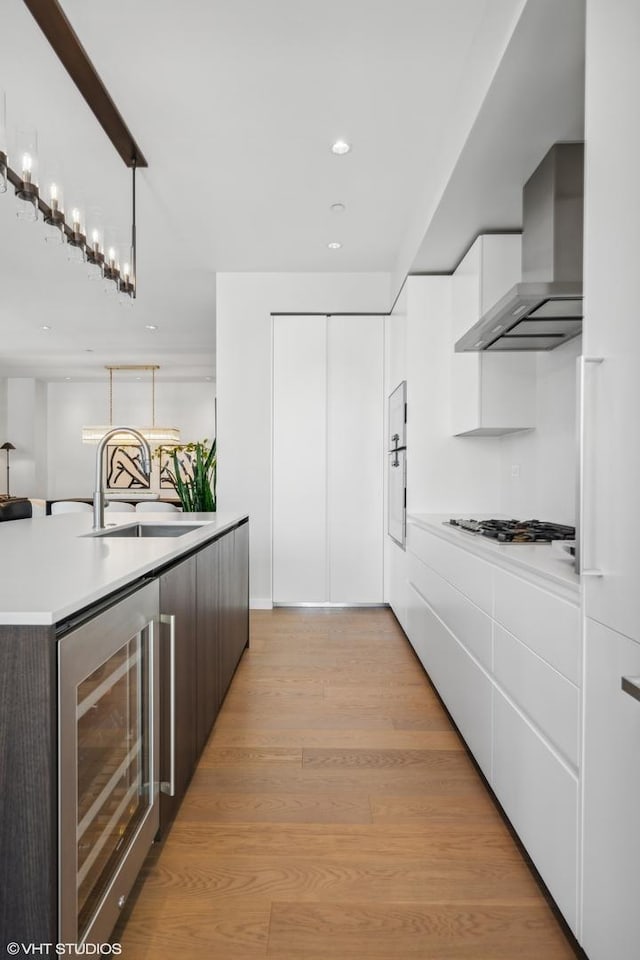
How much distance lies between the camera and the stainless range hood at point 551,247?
74.1 inches

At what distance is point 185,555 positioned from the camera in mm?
1791

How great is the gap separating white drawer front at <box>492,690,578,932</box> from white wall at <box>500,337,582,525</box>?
114 cm

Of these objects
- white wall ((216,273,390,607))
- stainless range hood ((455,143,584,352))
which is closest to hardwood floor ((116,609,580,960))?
stainless range hood ((455,143,584,352))

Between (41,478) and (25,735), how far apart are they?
919cm

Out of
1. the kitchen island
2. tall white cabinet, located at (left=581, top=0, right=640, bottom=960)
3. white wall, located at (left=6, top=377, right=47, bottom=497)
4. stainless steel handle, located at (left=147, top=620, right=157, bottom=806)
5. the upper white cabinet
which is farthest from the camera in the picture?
white wall, located at (left=6, top=377, right=47, bottom=497)

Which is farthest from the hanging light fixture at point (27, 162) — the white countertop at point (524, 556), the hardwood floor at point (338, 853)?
the hardwood floor at point (338, 853)

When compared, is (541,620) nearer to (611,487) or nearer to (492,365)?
(611,487)

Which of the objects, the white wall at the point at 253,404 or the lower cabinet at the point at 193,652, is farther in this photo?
the white wall at the point at 253,404

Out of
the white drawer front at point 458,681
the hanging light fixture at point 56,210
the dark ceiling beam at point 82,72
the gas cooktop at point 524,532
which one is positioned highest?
the dark ceiling beam at point 82,72

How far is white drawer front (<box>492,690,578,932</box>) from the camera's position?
3.82 feet

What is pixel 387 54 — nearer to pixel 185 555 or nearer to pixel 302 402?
pixel 185 555

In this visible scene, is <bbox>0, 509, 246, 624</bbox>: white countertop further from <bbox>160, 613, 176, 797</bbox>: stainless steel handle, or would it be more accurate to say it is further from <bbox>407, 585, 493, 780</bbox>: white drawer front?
<bbox>407, 585, 493, 780</bbox>: white drawer front

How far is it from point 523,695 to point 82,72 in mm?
2739

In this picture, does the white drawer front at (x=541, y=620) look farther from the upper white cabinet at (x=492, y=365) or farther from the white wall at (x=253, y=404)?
the white wall at (x=253, y=404)
